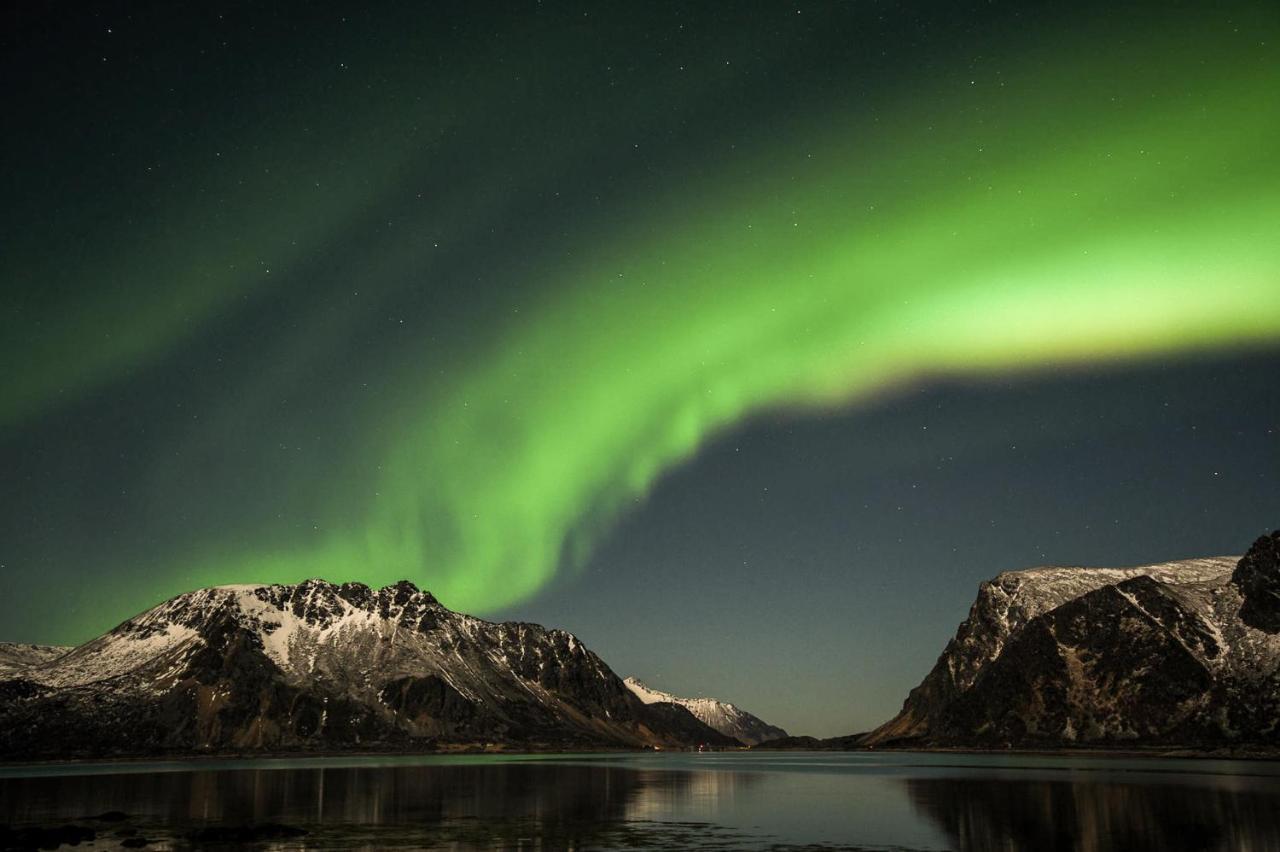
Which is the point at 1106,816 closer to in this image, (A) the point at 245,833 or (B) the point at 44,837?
(A) the point at 245,833

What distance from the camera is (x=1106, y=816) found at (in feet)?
277

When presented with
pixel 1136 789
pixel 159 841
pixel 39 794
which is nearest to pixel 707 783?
pixel 1136 789

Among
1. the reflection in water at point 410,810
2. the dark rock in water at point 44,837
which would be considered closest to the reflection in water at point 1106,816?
the reflection in water at point 410,810

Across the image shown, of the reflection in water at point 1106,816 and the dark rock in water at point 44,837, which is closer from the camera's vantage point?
the reflection in water at point 1106,816

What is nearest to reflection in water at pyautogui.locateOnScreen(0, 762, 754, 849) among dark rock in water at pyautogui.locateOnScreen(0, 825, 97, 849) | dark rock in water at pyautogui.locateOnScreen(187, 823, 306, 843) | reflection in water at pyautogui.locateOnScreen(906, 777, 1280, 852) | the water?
the water

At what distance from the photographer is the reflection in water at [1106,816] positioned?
64.6 m

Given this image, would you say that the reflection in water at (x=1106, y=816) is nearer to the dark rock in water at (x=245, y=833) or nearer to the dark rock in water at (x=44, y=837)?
the dark rock in water at (x=245, y=833)

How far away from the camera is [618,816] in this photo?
→ 8931 cm

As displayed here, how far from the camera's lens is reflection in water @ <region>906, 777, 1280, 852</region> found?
64562mm

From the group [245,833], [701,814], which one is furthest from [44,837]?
[701,814]

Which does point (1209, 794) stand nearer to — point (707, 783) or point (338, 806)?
point (707, 783)

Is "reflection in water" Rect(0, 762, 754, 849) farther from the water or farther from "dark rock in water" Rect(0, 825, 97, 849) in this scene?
"dark rock in water" Rect(0, 825, 97, 849)

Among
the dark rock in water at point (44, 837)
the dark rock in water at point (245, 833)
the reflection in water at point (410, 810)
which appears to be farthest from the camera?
the reflection in water at point (410, 810)

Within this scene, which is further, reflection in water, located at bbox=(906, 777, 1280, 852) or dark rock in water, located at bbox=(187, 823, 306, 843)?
dark rock in water, located at bbox=(187, 823, 306, 843)
